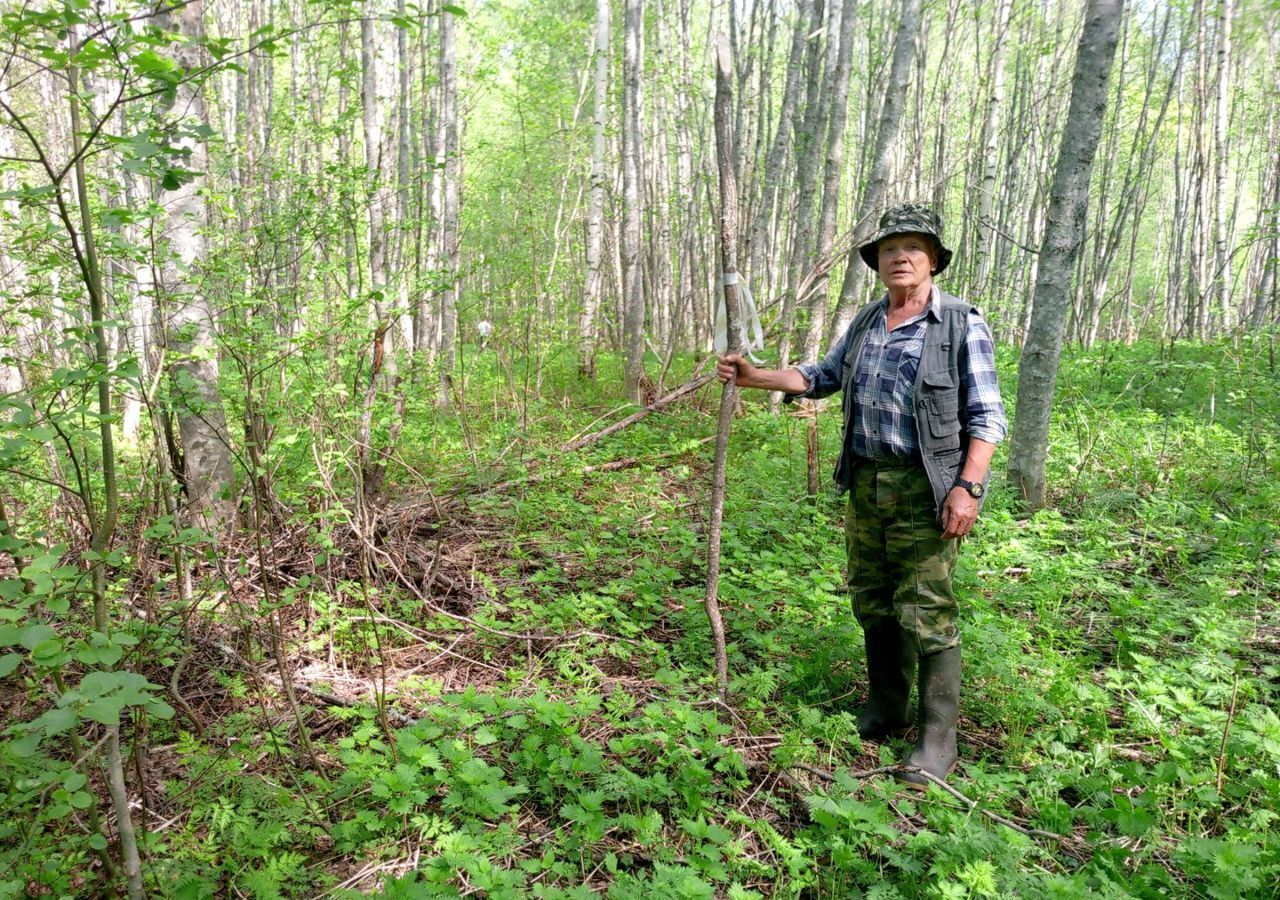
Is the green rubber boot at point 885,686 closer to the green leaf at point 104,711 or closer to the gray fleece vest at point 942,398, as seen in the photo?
the gray fleece vest at point 942,398

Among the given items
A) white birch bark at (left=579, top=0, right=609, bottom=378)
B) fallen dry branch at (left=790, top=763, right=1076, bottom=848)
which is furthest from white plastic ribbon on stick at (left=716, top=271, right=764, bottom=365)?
white birch bark at (left=579, top=0, right=609, bottom=378)

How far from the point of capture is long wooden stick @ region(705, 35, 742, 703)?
2.75 m

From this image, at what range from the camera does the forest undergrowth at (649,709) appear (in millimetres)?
2201

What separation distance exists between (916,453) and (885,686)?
1.07m

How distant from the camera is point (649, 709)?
275 cm

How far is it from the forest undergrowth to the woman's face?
5.28 ft

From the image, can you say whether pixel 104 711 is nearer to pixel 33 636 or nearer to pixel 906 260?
pixel 33 636

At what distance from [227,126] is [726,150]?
18.9 meters

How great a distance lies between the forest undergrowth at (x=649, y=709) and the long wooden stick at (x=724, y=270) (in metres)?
0.33

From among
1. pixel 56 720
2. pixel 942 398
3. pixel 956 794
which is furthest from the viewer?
pixel 942 398

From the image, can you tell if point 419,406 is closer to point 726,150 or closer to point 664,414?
point 726,150

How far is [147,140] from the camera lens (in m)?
1.75

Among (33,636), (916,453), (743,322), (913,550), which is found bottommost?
(913,550)

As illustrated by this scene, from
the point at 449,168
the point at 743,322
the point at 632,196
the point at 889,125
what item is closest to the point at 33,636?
the point at 743,322
